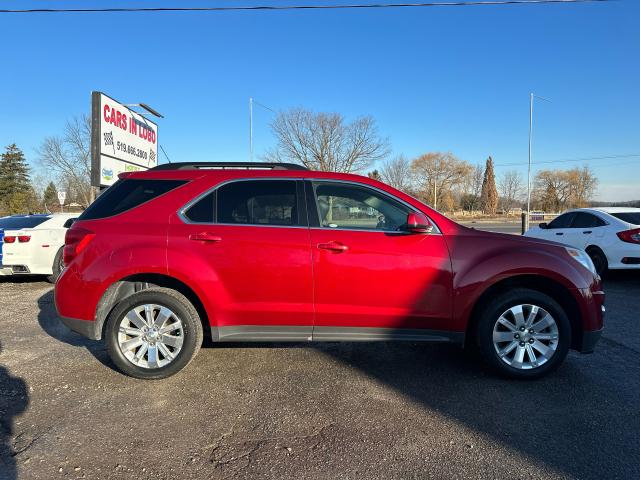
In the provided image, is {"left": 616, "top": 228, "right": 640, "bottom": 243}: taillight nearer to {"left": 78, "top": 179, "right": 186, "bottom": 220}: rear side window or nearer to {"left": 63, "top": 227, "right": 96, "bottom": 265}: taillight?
{"left": 78, "top": 179, "right": 186, "bottom": 220}: rear side window

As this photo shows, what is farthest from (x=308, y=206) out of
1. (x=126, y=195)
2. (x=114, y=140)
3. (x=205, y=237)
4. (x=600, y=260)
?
(x=114, y=140)

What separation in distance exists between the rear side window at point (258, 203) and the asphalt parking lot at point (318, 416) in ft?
4.76

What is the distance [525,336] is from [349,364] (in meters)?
1.64

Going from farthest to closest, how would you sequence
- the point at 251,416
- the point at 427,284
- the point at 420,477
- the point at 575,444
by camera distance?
the point at 427,284 < the point at 251,416 < the point at 575,444 < the point at 420,477

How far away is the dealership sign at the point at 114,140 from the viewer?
38.7 ft

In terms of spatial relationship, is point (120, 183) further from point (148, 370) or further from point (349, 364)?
point (349, 364)

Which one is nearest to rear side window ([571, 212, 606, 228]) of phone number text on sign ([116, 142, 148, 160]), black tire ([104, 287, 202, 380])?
black tire ([104, 287, 202, 380])

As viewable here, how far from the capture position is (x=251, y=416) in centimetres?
322

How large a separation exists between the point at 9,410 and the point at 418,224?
3.60m

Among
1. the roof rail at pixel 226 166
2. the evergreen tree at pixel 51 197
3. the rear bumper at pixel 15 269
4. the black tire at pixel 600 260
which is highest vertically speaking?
the evergreen tree at pixel 51 197

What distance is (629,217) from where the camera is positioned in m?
8.35

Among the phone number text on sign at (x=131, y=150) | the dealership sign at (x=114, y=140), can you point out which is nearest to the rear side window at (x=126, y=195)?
the dealership sign at (x=114, y=140)

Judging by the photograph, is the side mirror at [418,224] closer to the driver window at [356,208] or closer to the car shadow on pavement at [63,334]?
the driver window at [356,208]

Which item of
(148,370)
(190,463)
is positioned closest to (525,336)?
(190,463)
